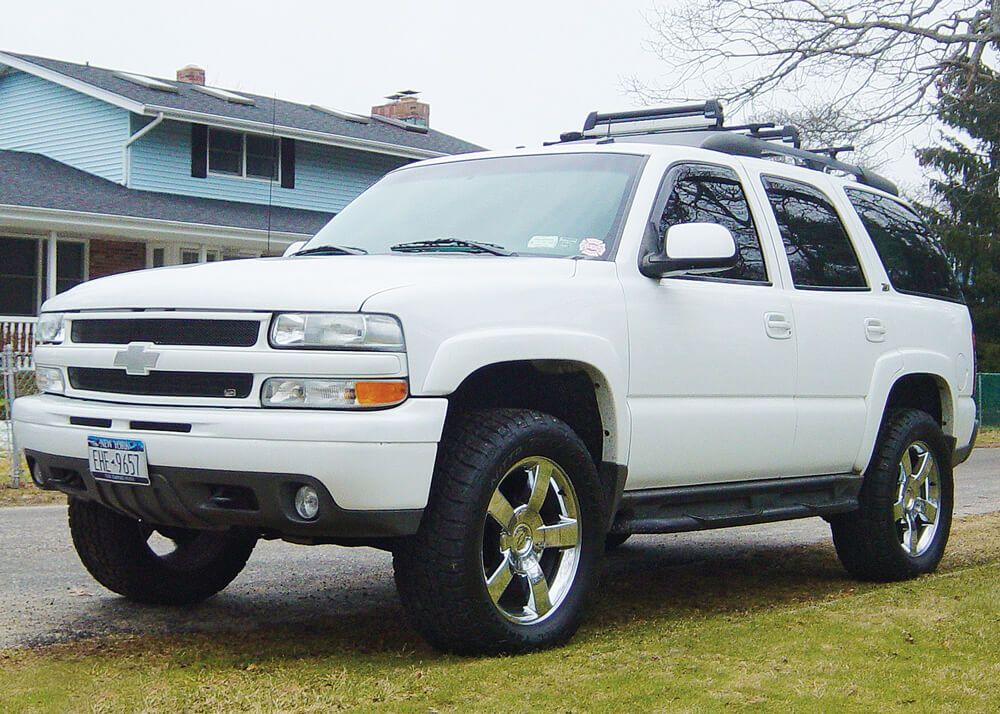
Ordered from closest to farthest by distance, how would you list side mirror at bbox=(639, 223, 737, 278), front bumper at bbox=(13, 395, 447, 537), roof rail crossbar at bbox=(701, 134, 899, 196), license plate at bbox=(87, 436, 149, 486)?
front bumper at bbox=(13, 395, 447, 537) < license plate at bbox=(87, 436, 149, 486) < side mirror at bbox=(639, 223, 737, 278) < roof rail crossbar at bbox=(701, 134, 899, 196)

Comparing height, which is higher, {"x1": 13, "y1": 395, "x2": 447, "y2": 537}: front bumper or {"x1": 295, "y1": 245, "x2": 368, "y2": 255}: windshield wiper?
{"x1": 295, "y1": 245, "x2": 368, "y2": 255}: windshield wiper

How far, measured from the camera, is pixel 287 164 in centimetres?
2795

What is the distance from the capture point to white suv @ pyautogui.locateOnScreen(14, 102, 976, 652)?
178 inches

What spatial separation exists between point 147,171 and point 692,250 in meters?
22.0

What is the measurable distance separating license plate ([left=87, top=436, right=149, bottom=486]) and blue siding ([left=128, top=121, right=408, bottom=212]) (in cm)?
2109

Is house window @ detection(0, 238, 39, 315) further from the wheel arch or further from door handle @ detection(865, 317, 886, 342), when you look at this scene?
door handle @ detection(865, 317, 886, 342)

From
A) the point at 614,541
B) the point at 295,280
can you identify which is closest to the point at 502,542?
the point at 295,280

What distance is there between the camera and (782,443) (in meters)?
6.16

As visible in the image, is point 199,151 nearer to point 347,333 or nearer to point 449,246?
point 449,246

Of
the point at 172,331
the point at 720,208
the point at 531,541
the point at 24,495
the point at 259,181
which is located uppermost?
the point at 259,181

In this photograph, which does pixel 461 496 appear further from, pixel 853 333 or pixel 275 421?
pixel 853 333

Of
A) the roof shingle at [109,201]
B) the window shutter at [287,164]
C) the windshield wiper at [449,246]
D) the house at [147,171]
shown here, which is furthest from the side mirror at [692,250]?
the window shutter at [287,164]

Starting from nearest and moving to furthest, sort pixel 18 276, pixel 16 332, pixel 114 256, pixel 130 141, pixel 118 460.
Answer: pixel 118 460 → pixel 16 332 → pixel 18 276 → pixel 114 256 → pixel 130 141

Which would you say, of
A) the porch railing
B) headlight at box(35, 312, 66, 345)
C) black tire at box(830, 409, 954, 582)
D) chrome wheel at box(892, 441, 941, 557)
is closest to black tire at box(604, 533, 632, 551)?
black tire at box(830, 409, 954, 582)
